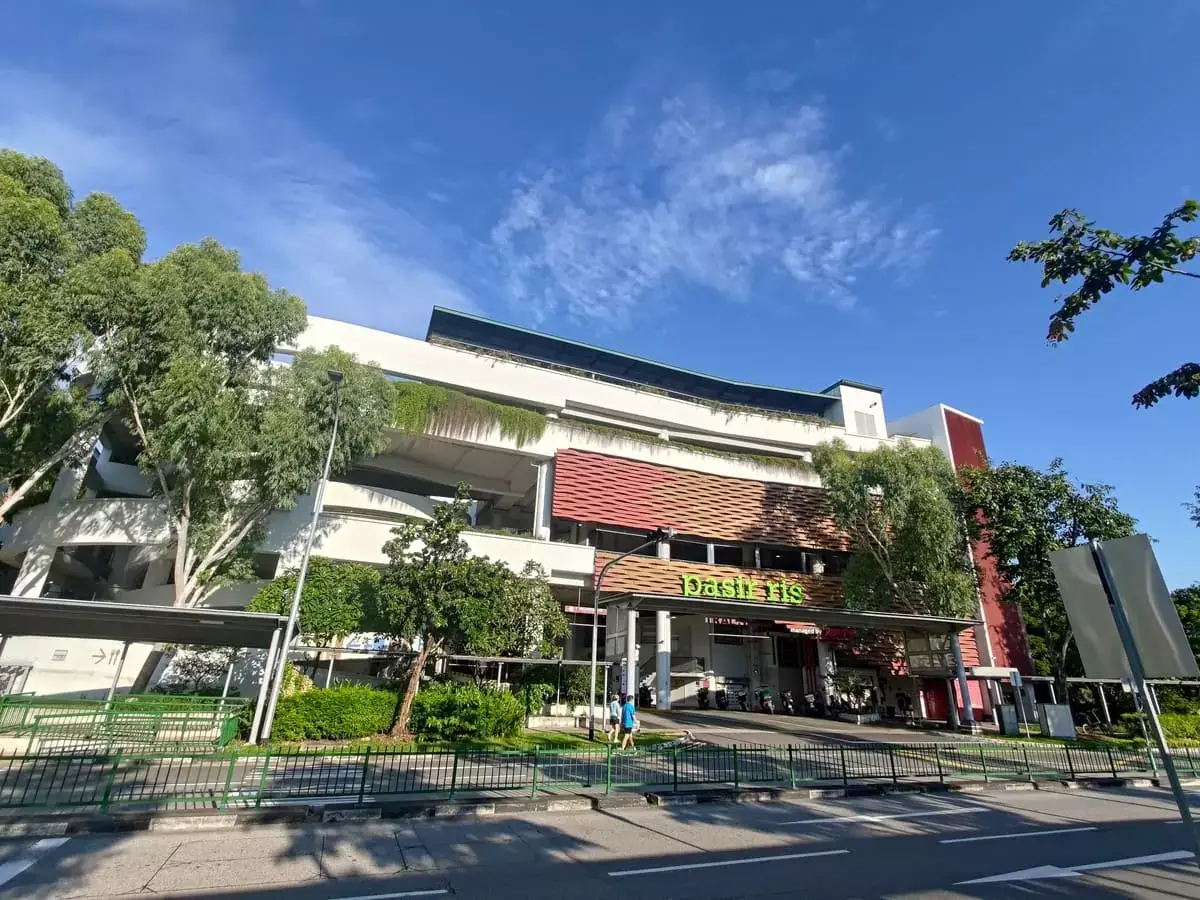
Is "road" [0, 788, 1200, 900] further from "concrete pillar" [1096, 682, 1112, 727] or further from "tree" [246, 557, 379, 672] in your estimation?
"concrete pillar" [1096, 682, 1112, 727]

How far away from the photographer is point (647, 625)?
35.3 meters

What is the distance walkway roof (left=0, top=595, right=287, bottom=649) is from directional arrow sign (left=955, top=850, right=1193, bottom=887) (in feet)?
50.2

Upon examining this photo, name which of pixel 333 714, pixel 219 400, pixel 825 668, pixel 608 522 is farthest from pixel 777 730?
pixel 219 400

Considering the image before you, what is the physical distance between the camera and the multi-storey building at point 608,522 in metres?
25.7

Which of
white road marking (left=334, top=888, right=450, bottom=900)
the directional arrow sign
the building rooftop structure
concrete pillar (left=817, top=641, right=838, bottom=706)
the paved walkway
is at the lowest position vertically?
white road marking (left=334, top=888, right=450, bottom=900)

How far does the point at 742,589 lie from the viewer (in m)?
32.3

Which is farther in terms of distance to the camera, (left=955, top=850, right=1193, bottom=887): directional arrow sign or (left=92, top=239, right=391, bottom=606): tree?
(left=92, top=239, right=391, bottom=606): tree

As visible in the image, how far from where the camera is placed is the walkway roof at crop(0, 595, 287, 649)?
14.5m

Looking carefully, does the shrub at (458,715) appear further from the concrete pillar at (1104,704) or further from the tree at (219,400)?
the concrete pillar at (1104,704)

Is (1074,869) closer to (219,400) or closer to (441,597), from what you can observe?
(441,597)

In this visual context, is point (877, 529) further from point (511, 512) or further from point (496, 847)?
point (496, 847)

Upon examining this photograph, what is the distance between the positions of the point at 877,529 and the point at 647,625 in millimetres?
13178

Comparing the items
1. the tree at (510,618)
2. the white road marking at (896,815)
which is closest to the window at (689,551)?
the tree at (510,618)

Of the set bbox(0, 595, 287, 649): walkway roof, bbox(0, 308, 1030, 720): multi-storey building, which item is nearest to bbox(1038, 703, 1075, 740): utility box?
bbox(0, 308, 1030, 720): multi-storey building
